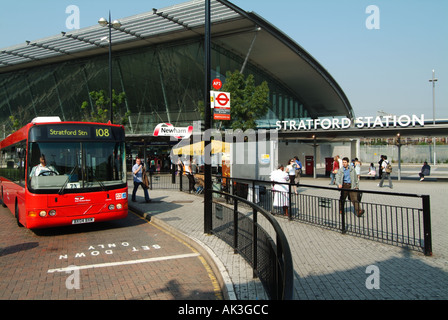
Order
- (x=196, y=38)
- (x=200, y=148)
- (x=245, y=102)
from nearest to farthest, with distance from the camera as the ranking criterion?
(x=200, y=148), (x=245, y=102), (x=196, y=38)

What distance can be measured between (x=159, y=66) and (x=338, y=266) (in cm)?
3313

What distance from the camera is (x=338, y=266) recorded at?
6023mm

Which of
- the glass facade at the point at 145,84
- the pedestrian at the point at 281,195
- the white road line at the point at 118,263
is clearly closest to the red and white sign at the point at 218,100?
the pedestrian at the point at 281,195

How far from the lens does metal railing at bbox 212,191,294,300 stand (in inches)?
142

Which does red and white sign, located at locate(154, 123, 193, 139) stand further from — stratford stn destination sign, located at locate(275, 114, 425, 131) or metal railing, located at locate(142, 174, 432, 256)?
metal railing, located at locate(142, 174, 432, 256)

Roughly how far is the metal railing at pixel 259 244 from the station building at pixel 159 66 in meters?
21.2

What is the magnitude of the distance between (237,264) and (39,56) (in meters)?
41.5

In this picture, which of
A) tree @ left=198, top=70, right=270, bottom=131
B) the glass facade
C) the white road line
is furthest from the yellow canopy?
the glass facade

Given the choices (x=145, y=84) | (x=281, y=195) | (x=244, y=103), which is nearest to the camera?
(x=281, y=195)

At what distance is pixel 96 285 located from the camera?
18.1ft

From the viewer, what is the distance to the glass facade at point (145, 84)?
114ft

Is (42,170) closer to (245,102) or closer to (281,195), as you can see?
(281,195)

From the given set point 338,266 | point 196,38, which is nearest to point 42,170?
point 338,266

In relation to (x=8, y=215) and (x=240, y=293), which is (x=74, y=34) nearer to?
(x=8, y=215)
